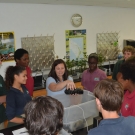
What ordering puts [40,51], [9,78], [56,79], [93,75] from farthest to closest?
[40,51], [93,75], [56,79], [9,78]

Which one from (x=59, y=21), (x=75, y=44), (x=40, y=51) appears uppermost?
(x=59, y=21)

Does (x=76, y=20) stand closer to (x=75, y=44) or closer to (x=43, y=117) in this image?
(x=75, y=44)

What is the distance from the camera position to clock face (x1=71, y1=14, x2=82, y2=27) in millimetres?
3958

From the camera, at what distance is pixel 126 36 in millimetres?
4891

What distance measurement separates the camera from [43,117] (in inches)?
31.5

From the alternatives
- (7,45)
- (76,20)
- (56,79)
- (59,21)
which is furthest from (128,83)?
(76,20)

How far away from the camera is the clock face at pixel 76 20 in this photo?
3.96 metres

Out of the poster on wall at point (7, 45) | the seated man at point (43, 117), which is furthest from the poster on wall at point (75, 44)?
the seated man at point (43, 117)

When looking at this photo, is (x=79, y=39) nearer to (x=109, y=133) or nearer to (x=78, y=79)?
(x=78, y=79)

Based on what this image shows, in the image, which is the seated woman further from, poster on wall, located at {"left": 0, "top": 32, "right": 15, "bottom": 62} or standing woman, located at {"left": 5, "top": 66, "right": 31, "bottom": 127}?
poster on wall, located at {"left": 0, "top": 32, "right": 15, "bottom": 62}

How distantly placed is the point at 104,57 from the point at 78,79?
3.47ft

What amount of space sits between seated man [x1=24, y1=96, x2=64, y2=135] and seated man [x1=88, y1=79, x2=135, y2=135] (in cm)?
24

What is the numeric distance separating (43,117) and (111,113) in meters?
0.41

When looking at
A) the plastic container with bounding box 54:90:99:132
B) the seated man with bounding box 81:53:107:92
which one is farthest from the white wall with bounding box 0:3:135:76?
the plastic container with bounding box 54:90:99:132
